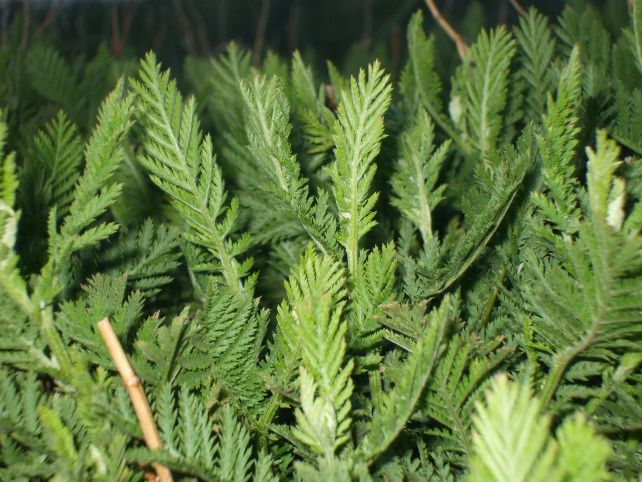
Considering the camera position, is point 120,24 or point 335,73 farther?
point 120,24

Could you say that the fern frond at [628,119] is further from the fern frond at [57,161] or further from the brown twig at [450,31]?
the fern frond at [57,161]

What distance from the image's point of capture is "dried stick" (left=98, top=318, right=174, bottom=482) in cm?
25

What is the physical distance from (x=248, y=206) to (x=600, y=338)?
0.87 feet

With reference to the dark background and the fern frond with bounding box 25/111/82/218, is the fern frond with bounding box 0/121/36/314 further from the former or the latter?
the dark background

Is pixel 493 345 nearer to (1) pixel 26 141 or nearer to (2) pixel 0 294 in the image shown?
(2) pixel 0 294

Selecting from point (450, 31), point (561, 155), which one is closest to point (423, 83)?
point (450, 31)

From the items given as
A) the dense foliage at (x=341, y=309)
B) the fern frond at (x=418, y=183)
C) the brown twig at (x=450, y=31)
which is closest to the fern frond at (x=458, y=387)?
the dense foliage at (x=341, y=309)

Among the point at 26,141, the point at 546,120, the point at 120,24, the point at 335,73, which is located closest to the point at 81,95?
the point at 26,141

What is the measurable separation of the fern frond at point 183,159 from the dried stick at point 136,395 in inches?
3.2

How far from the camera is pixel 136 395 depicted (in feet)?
0.82

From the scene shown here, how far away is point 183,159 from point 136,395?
5.2 inches

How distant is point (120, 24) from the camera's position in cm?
150

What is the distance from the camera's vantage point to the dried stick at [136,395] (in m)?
0.25

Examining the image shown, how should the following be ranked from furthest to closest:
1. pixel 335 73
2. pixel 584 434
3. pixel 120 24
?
pixel 120 24
pixel 335 73
pixel 584 434
